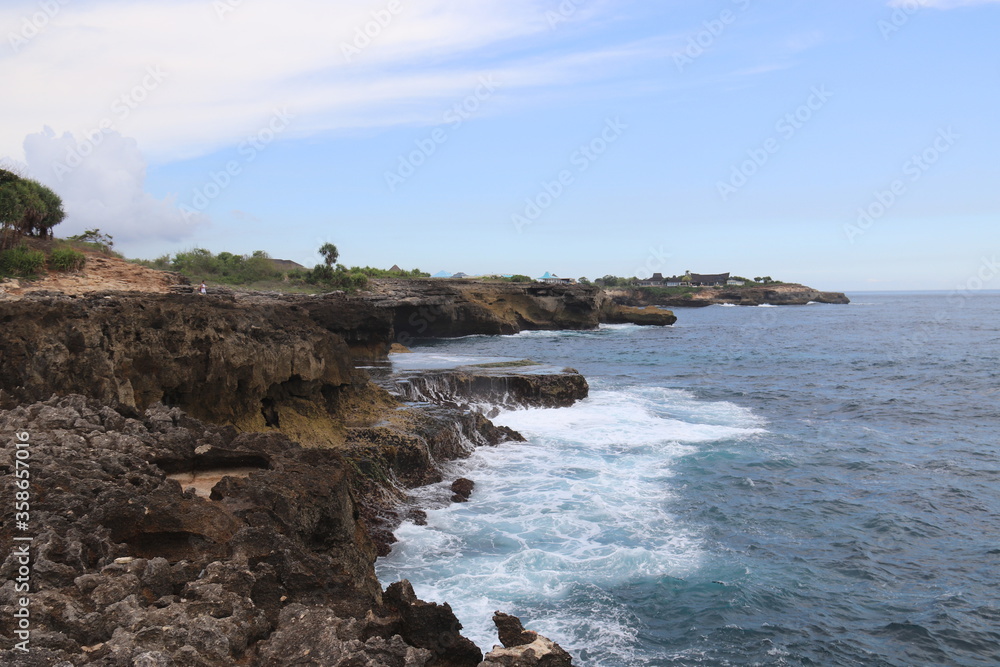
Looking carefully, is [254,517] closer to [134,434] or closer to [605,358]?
[134,434]

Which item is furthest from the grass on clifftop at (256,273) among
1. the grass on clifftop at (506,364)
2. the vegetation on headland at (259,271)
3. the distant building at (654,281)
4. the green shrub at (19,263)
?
the distant building at (654,281)

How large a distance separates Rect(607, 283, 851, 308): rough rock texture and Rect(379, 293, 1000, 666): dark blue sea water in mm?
115198

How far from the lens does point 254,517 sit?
8.59 m

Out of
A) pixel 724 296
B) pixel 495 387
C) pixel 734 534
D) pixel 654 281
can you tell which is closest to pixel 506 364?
pixel 495 387

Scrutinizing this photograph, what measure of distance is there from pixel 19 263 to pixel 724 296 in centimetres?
14953

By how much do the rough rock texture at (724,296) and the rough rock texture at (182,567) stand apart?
13493 centimetres

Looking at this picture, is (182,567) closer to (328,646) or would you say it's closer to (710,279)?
(328,646)

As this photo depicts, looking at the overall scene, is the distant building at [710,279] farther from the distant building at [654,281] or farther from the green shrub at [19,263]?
the green shrub at [19,263]

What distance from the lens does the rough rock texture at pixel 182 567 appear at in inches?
223

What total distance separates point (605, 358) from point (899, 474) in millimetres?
29941

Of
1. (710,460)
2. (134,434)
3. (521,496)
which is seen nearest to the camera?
(134,434)

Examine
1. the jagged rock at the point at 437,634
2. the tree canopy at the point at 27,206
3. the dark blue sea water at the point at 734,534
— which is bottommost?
the dark blue sea water at the point at 734,534

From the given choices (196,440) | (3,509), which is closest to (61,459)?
(3,509)

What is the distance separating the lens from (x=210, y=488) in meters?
10.1
